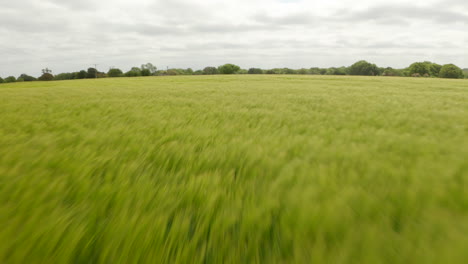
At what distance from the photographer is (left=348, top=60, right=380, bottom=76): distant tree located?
194ft

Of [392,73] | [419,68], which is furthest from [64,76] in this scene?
[419,68]

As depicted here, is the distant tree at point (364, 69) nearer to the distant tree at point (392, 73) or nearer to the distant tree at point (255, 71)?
the distant tree at point (392, 73)

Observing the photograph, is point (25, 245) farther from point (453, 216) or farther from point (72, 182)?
point (453, 216)

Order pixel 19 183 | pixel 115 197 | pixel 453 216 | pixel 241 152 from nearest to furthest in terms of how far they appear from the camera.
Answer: pixel 453 216 → pixel 115 197 → pixel 19 183 → pixel 241 152

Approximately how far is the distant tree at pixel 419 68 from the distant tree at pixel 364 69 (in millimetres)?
10213

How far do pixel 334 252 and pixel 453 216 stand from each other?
2.12ft

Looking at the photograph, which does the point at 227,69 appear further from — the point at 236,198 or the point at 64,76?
the point at 236,198

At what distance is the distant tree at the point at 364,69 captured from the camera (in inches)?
2324

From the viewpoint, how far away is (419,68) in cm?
6025

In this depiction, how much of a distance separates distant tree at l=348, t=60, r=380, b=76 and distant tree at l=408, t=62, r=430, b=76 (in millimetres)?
10213

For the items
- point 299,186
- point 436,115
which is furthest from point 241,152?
point 436,115

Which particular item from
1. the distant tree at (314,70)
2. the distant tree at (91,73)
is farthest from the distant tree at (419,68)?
the distant tree at (91,73)

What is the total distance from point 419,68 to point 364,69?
57.0 ft

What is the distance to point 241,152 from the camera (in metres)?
1.72
